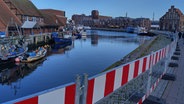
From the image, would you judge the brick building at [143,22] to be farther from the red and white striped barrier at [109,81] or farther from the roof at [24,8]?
the red and white striped barrier at [109,81]

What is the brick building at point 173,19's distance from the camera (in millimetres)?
87375

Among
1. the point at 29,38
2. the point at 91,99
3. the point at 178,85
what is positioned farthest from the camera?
the point at 29,38

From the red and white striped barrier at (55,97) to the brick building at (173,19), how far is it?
90.5 meters

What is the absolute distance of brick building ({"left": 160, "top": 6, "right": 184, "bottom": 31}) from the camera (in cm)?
8738

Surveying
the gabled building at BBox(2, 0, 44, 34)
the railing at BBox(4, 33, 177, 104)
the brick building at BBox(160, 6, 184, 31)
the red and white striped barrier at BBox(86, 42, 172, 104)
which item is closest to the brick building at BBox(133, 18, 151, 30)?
the brick building at BBox(160, 6, 184, 31)

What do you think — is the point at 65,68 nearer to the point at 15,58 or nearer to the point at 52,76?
the point at 52,76

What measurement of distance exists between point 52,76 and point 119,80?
15409mm

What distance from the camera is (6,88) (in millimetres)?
15414

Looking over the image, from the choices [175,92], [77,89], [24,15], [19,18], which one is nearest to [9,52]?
[19,18]

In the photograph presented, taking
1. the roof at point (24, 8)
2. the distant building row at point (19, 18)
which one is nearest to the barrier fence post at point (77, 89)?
the distant building row at point (19, 18)

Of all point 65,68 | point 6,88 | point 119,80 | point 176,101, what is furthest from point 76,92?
point 65,68

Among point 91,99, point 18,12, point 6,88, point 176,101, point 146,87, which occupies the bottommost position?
point 6,88

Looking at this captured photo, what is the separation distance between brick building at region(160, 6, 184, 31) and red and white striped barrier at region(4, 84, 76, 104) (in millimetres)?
90544

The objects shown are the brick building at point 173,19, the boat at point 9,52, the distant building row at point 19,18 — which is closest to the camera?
the boat at point 9,52
